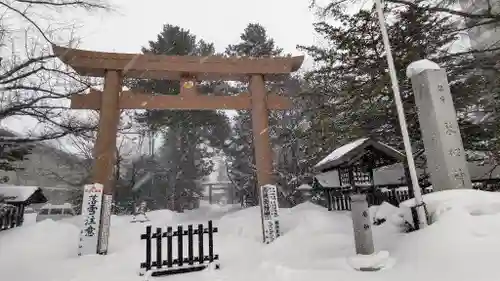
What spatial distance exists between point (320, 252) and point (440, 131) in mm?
4276

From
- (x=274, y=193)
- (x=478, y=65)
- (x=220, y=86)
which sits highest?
(x=220, y=86)

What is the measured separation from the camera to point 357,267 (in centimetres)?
510

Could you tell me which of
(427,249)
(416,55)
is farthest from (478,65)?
(427,249)

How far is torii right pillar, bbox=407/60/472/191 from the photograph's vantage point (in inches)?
281

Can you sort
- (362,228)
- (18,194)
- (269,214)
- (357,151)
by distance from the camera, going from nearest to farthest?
(362,228) < (269,214) < (357,151) < (18,194)

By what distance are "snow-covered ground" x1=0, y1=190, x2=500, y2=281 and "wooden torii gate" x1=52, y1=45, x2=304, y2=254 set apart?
1.69m

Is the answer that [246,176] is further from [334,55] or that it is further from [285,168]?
[334,55]

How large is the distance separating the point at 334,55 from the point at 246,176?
42.2ft

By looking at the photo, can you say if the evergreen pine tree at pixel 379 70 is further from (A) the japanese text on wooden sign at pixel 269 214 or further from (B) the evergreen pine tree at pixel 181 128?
(B) the evergreen pine tree at pixel 181 128

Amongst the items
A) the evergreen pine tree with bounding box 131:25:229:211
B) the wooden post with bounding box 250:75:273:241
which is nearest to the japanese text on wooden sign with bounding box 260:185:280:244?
the wooden post with bounding box 250:75:273:241

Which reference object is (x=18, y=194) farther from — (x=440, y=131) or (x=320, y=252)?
(x=440, y=131)

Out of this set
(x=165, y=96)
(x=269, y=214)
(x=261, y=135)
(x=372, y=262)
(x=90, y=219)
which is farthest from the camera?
(x=261, y=135)

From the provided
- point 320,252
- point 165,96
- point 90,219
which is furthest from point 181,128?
point 320,252

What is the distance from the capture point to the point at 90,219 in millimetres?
8328
